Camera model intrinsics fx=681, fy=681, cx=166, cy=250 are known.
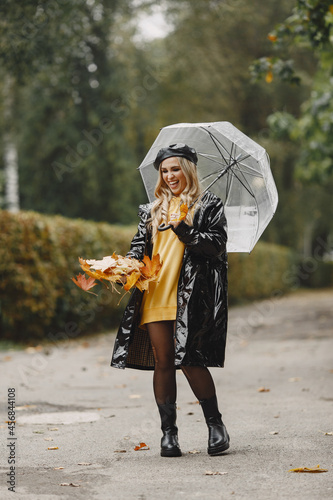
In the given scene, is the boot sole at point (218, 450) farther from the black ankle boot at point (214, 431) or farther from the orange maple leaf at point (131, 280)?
the orange maple leaf at point (131, 280)

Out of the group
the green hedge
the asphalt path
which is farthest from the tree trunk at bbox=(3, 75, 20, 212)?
the asphalt path

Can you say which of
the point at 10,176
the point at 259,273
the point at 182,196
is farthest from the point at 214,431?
the point at 259,273

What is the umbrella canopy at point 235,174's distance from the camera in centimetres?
477

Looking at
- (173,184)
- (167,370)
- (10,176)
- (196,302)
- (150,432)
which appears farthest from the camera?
(10,176)

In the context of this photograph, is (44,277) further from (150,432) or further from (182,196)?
(182,196)

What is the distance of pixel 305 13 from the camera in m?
7.84

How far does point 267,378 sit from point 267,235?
2646cm

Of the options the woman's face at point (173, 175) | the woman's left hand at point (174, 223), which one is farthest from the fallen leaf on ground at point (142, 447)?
the woman's face at point (173, 175)

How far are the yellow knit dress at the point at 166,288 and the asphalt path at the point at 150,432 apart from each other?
35.2 inches

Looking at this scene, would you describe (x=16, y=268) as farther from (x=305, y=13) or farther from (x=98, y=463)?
(x=98, y=463)

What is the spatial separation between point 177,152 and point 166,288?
2.87 feet

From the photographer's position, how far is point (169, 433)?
4297 mm

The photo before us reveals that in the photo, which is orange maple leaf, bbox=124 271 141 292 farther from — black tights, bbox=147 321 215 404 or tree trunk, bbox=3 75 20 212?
tree trunk, bbox=3 75 20 212

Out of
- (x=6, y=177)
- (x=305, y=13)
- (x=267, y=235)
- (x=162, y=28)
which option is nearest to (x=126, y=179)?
(x=6, y=177)
